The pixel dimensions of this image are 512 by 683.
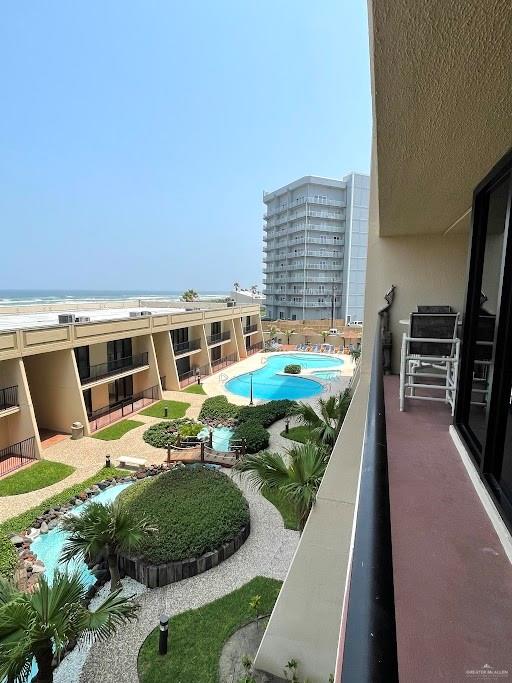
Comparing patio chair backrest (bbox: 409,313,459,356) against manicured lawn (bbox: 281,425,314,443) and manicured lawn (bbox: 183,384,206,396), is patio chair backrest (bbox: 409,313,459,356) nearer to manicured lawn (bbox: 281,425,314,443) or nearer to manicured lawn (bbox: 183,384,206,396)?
manicured lawn (bbox: 281,425,314,443)

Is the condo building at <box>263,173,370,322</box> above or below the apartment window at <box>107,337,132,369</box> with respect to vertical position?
above

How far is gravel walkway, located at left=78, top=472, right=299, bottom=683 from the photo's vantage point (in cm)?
697

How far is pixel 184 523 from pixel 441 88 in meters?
10.4

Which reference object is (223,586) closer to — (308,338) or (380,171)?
(380,171)

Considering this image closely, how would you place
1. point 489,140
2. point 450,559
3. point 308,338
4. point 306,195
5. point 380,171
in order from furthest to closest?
point 306,195
point 308,338
point 380,171
point 489,140
point 450,559

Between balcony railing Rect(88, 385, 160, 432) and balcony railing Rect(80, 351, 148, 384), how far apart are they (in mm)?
1658

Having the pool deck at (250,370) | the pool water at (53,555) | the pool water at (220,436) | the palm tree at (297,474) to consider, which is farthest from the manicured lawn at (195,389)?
the palm tree at (297,474)

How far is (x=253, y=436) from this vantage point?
16469 millimetres

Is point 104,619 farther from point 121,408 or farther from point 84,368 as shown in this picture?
point 121,408

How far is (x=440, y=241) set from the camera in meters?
6.84

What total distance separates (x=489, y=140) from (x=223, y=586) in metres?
9.56

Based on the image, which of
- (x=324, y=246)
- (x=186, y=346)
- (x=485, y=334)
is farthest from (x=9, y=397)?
(x=324, y=246)

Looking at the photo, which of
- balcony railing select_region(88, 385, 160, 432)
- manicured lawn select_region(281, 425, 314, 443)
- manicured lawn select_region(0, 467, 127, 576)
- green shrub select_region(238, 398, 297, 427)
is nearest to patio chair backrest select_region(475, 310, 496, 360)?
manicured lawn select_region(0, 467, 127, 576)

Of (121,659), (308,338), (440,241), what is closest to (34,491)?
(121,659)
